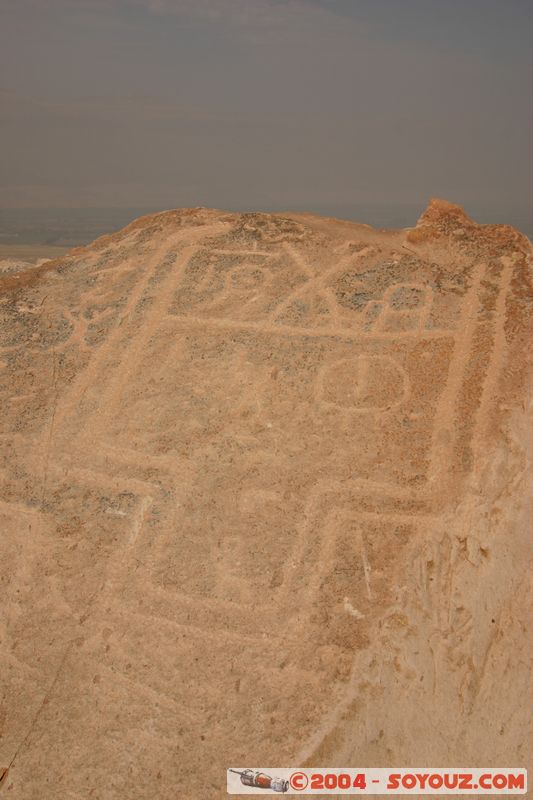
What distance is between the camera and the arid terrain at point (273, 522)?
6.53 m

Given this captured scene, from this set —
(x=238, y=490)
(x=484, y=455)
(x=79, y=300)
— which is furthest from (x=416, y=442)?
(x=79, y=300)

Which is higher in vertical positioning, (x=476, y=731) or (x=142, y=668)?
(x=142, y=668)

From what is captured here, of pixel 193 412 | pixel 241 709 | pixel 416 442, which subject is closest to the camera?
pixel 241 709

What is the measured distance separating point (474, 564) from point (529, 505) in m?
0.95

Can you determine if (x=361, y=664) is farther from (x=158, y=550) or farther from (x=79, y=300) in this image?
(x=79, y=300)

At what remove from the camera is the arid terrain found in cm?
653

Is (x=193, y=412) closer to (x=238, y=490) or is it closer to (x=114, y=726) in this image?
(x=238, y=490)

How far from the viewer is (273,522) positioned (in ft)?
24.6

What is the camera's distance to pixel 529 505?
738cm

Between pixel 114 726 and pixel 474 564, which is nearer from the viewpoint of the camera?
pixel 114 726

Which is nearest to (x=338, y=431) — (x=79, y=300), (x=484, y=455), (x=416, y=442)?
(x=416, y=442)

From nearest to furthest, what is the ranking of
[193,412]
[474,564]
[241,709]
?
1. [241,709]
2. [474,564]
3. [193,412]

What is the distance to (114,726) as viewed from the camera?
6.59m

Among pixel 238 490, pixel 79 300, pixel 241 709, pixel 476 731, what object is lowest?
pixel 476 731
